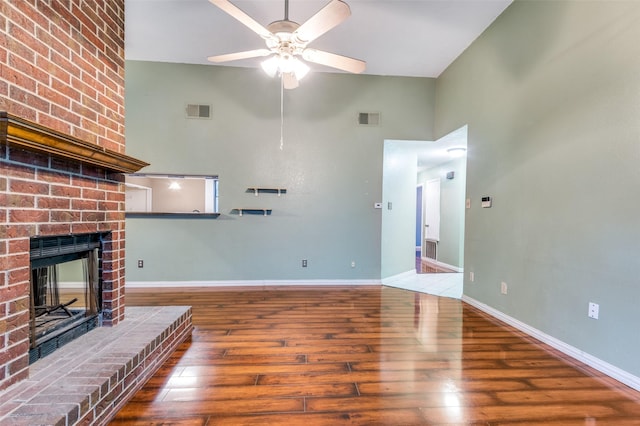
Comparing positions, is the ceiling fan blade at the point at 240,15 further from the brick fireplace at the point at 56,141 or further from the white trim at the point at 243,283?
the white trim at the point at 243,283

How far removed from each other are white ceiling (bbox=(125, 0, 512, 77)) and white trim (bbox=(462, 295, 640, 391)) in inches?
130

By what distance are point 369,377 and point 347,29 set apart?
3571 mm

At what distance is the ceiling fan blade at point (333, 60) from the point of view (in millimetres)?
2441

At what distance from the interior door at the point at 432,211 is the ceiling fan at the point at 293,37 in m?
4.77

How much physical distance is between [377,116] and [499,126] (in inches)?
71.0

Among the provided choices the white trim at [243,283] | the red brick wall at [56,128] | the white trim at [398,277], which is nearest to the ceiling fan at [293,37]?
the red brick wall at [56,128]

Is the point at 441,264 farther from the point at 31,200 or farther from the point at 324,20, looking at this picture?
the point at 31,200

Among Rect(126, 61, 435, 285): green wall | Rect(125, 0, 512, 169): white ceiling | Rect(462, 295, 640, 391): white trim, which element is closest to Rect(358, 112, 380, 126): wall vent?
Rect(126, 61, 435, 285): green wall

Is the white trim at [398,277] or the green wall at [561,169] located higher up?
the green wall at [561,169]

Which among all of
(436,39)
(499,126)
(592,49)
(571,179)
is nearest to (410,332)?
(571,179)

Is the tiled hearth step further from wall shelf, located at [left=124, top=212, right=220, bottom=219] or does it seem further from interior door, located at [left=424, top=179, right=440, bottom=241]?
interior door, located at [left=424, top=179, right=440, bottom=241]

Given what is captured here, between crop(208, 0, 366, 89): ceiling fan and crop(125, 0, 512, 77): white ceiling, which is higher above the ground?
crop(125, 0, 512, 77): white ceiling

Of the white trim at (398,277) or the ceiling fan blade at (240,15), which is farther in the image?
the white trim at (398,277)

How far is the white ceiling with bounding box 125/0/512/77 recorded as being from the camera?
3021 mm
